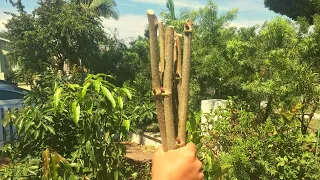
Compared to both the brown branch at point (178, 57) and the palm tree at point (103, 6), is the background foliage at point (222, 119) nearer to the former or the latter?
the brown branch at point (178, 57)

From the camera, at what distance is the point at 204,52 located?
6.43 metres

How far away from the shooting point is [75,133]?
260 centimetres

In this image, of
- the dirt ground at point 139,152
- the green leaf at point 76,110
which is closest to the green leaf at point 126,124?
the green leaf at point 76,110

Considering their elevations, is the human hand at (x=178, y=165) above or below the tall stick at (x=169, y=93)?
below

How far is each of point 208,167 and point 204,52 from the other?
437cm

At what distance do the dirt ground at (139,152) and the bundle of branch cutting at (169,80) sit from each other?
5302mm

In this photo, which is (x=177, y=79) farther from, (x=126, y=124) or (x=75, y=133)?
(x=75, y=133)

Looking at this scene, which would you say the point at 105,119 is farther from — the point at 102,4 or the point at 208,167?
the point at 102,4

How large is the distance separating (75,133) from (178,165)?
159cm

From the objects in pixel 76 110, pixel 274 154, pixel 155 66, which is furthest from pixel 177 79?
pixel 274 154

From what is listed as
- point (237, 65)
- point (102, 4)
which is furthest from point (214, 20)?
point (102, 4)

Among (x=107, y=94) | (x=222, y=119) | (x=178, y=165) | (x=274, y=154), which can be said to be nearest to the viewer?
(x=178, y=165)

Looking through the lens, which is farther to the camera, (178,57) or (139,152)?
(139,152)

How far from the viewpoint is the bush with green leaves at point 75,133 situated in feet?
6.99
